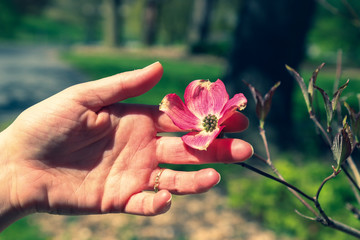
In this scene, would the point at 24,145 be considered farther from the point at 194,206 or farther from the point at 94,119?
the point at 194,206

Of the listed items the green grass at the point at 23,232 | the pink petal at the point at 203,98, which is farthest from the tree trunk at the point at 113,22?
the pink petal at the point at 203,98

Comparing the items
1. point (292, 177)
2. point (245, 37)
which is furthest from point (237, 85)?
point (292, 177)

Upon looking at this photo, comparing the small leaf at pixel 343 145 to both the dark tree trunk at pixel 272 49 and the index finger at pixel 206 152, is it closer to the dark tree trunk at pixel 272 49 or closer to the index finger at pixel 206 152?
the index finger at pixel 206 152

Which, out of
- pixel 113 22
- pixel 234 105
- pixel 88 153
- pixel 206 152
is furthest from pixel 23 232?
pixel 113 22

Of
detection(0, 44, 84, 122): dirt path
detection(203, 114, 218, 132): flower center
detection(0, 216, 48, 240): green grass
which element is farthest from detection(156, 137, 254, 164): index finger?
detection(0, 44, 84, 122): dirt path

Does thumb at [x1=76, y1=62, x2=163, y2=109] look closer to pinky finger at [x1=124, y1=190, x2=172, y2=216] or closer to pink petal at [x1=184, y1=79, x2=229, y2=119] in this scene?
pink petal at [x1=184, y1=79, x2=229, y2=119]
